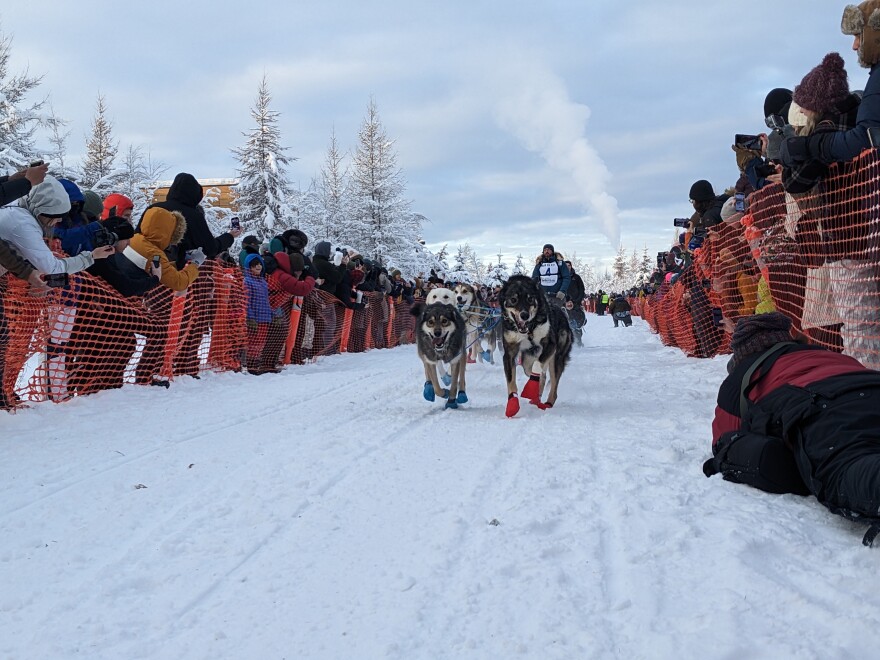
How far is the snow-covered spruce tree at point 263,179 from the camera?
26281 mm

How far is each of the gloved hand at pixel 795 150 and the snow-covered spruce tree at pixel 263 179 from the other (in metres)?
23.9

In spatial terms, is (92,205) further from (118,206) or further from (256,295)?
(256,295)

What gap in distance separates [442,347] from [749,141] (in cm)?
324

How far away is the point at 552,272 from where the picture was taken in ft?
31.6

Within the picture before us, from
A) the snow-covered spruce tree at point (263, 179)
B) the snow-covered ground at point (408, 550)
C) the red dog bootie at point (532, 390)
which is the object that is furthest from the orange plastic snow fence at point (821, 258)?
the snow-covered spruce tree at point (263, 179)

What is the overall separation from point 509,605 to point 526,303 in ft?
12.3

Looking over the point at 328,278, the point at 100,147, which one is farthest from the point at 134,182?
the point at 328,278

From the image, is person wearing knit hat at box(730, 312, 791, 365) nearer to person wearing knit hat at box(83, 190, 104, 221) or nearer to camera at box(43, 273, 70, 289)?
camera at box(43, 273, 70, 289)

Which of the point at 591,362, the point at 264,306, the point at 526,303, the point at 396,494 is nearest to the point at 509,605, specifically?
the point at 396,494

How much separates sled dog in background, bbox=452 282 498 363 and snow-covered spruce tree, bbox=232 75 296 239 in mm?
18234

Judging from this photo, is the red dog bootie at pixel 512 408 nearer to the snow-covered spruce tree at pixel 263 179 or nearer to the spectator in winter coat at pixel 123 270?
the spectator in winter coat at pixel 123 270

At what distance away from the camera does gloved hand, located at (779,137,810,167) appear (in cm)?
369

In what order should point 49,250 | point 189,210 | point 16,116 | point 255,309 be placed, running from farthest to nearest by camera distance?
1. point 16,116
2. point 255,309
3. point 189,210
4. point 49,250

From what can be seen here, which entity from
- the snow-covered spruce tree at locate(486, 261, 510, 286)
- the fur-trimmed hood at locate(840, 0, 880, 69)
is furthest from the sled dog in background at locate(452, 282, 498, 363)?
the snow-covered spruce tree at locate(486, 261, 510, 286)
